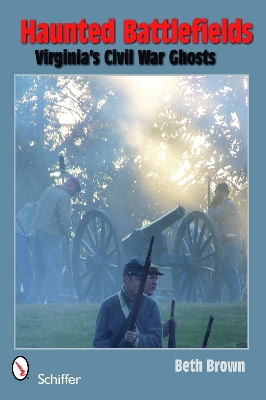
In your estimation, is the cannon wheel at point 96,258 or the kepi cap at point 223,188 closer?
the kepi cap at point 223,188

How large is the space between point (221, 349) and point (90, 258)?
2294 millimetres

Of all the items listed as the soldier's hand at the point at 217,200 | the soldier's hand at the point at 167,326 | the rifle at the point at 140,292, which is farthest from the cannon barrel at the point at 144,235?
the rifle at the point at 140,292

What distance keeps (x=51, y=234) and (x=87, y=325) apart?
4.17 feet

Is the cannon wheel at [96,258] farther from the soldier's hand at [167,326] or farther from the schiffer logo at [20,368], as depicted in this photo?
the soldier's hand at [167,326]

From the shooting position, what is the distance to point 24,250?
827 centimetres

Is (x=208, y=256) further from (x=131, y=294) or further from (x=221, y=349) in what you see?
(x=131, y=294)

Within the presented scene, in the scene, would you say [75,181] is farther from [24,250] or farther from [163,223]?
[163,223]

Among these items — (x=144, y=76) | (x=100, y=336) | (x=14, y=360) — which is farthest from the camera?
(x=144, y=76)

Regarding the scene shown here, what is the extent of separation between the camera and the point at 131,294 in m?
5.81

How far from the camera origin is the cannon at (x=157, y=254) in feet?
27.8

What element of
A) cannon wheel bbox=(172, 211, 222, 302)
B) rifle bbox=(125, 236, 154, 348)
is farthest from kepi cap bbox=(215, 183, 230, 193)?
rifle bbox=(125, 236, 154, 348)

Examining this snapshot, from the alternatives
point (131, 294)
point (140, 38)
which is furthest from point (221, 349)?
point (140, 38)

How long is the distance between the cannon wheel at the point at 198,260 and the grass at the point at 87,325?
0.40 meters

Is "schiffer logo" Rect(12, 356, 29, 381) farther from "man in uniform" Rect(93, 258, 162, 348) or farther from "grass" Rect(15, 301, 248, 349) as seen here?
"man in uniform" Rect(93, 258, 162, 348)
